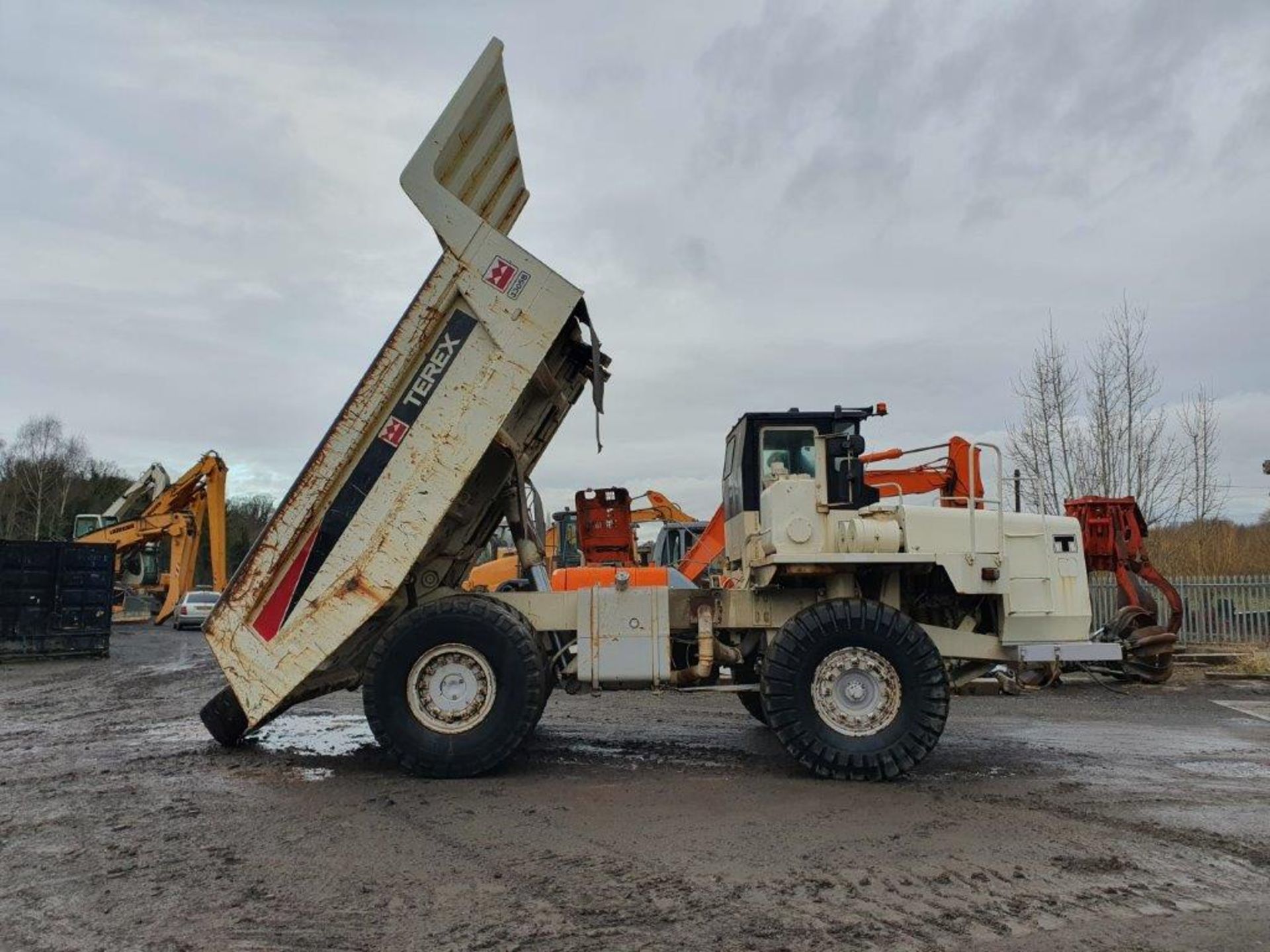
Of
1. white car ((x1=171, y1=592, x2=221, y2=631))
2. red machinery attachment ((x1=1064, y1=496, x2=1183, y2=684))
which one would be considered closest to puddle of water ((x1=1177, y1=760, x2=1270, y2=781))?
red machinery attachment ((x1=1064, y1=496, x2=1183, y2=684))

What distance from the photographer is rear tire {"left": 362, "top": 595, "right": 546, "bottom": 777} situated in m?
6.51

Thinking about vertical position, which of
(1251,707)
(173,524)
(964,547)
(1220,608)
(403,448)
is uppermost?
(173,524)

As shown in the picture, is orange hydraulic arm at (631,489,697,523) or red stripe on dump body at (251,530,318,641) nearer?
red stripe on dump body at (251,530,318,641)

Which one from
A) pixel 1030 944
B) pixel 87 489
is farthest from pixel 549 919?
pixel 87 489

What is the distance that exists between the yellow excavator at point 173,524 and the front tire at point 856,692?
77.9ft

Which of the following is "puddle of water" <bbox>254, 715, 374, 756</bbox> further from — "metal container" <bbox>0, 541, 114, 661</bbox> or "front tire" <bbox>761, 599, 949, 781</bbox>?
"metal container" <bbox>0, 541, 114, 661</bbox>

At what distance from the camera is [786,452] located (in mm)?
7703

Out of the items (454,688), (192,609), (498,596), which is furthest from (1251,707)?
(192,609)

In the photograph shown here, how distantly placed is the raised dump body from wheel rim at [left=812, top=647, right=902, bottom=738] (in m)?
2.88

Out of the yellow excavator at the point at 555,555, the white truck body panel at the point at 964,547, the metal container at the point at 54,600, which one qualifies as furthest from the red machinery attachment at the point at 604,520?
the metal container at the point at 54,600

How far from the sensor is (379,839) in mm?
5039

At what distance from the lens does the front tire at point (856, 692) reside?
6316mm

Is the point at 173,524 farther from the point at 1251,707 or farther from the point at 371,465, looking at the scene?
the point at 1251,707

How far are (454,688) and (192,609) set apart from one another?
2532 cm
